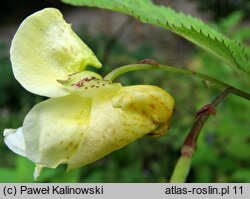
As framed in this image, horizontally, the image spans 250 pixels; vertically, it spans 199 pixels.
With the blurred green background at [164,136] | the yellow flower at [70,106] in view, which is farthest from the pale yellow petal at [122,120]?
the blurred green background at [164,136]

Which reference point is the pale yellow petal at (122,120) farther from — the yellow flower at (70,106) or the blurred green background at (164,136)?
the blurred green background at (164,136)

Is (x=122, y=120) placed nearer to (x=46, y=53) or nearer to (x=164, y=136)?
(x=46, y=53)

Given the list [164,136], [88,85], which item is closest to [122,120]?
[88,85]

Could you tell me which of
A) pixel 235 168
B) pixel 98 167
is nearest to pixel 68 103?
pixel 235 168

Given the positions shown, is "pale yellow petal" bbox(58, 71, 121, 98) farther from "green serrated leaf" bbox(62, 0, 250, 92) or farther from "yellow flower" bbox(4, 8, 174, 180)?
"green serrated leaf" bbox(62, 0, 250, 92)

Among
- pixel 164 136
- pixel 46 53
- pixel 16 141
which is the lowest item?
pixel 164 136

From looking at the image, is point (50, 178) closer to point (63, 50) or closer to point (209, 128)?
point (63, 50)

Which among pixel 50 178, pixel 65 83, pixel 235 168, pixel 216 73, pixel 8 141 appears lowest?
pixel 235 168
